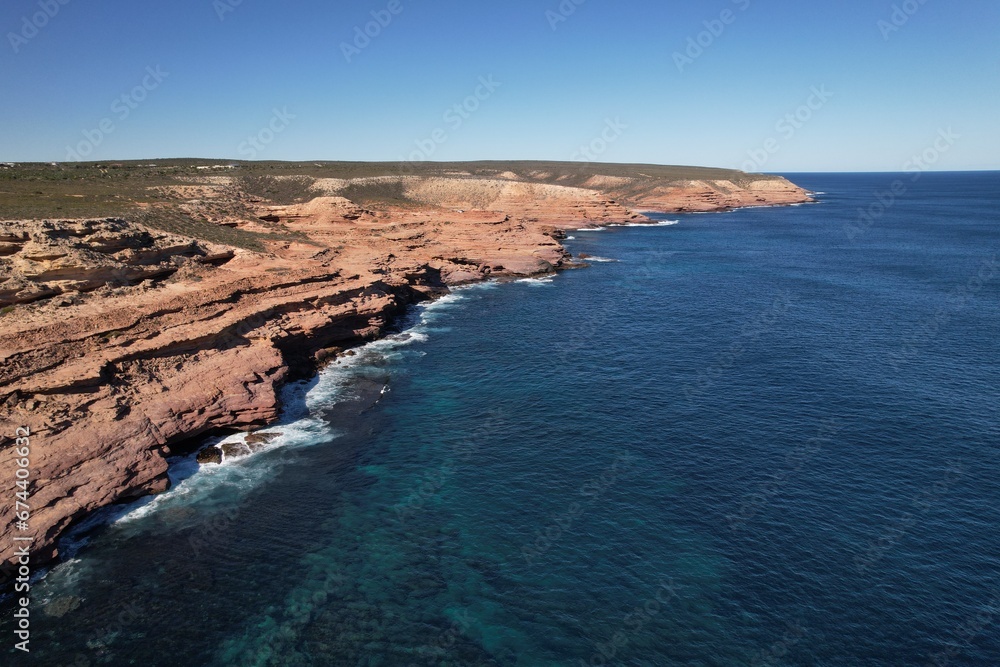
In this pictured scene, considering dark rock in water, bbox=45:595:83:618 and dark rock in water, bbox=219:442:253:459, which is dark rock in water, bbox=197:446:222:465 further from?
dark rock in water, bbox=45:595:83:618

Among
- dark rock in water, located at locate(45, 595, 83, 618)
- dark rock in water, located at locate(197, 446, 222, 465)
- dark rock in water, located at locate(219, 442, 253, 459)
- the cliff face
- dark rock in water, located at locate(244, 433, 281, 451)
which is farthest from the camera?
dark rock in water, located at locate(244, 433, 281, 451)

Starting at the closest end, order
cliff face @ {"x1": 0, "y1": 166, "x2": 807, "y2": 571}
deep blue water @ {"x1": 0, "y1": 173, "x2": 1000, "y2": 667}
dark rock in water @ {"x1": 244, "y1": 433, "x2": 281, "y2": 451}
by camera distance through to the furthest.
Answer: deep blue water @ {"x1": 0, "y1": 173, "x2": 1000, "y2": 667}, cliff face @ {"x1": 0, "y1": 166, "x2": 807, "y2": 571}, dark rock in water @ {"x1": 244, "y1": 433, "x2": 281, "y2": 451}

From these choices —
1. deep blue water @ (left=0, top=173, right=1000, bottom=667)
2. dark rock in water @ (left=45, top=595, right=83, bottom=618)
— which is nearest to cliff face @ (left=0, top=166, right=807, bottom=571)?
dark rock in water @ (left=45, top=595, right=83, bottom=618)

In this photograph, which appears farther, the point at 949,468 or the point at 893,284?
the point at 893,284

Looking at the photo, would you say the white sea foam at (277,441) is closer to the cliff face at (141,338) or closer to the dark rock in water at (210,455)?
the dark rock in water at (210,455)

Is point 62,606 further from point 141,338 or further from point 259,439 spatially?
point 141,338

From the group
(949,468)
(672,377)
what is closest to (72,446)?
(672,377)

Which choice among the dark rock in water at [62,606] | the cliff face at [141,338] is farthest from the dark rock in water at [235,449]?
the dark rock in water at [62,606]

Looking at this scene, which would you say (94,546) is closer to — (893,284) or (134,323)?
(134,323)
